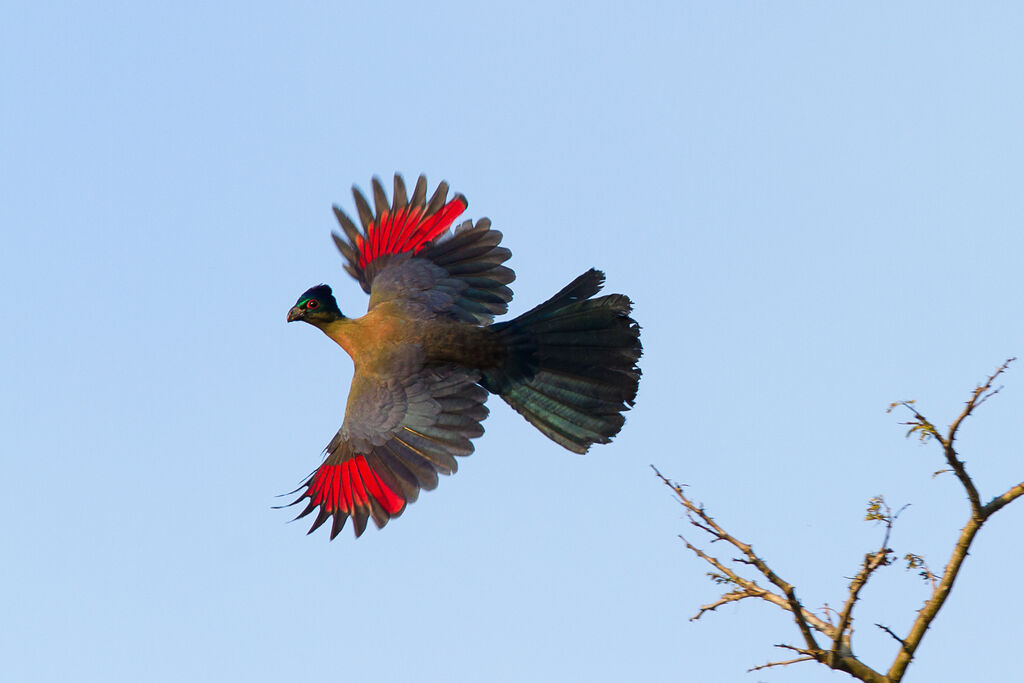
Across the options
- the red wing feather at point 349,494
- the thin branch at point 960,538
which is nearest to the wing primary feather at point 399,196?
the red wing feather at point 349,494

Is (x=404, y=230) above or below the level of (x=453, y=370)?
above

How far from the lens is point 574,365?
9.55 m

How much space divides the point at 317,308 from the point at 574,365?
229cm

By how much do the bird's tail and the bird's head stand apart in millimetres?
1447

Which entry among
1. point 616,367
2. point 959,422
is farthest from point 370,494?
point 959,422

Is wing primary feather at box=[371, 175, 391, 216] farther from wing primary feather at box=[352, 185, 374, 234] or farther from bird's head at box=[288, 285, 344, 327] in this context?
bird's head at box=[288, 285, 344, 327]

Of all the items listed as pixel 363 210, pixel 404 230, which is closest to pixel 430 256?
pixel 404 230

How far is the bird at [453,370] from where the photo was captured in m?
9.34

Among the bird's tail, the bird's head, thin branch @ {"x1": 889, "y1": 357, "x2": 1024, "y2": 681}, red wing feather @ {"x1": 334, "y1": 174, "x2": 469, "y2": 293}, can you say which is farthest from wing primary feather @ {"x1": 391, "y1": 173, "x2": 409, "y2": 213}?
thin branch @ {"x1": 889, "y1": 357, "x2": 1024, "y2": 681}

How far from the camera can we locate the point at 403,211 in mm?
10539

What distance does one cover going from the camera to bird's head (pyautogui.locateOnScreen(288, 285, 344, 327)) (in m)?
10.2

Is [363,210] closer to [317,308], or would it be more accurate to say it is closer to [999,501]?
[317,308]

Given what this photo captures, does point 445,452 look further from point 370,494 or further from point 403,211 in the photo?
point 403,211

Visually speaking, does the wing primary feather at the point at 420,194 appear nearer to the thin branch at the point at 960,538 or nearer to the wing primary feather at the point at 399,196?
the wing primary feather at the point at 399,196
